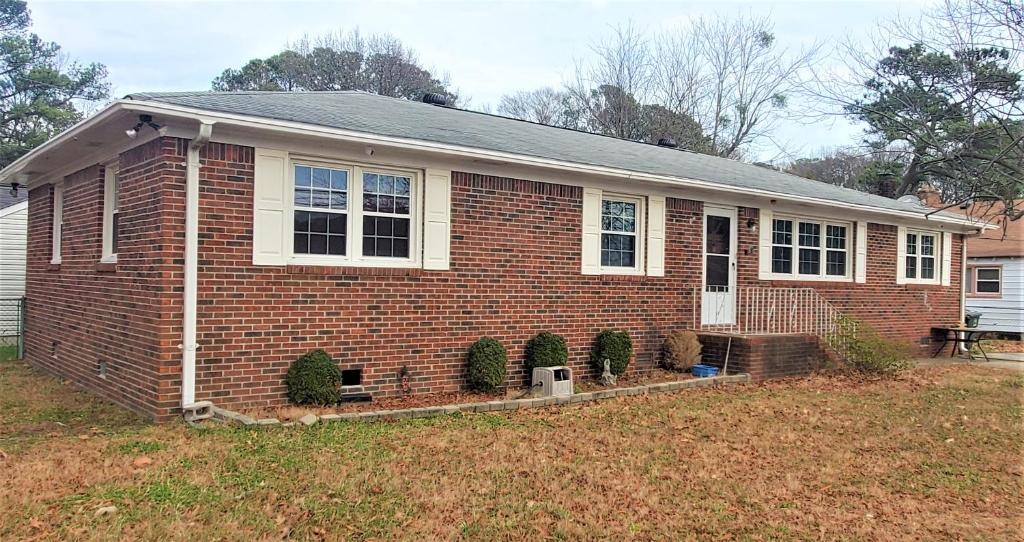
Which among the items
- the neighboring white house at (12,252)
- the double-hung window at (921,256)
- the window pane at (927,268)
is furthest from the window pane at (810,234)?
the neighboring white house at (12,252)

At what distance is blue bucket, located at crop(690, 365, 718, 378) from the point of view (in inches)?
400

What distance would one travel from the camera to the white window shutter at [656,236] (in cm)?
1051

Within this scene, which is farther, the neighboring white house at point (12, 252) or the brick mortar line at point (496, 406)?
the neighboring white house at point (12, 252)

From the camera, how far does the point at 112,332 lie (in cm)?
799

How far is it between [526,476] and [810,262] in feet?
31.5

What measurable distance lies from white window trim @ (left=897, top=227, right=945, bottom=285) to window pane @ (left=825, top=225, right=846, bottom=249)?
1.82 metres

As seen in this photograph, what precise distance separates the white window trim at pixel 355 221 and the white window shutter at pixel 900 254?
10918 mm

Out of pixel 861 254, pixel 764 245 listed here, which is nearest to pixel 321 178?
pixel 764 245

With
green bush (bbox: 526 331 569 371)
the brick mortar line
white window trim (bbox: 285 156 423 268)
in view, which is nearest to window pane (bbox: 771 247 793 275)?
the brick mortar line

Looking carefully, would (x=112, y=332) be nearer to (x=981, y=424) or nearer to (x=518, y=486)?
(x=518, y=486)

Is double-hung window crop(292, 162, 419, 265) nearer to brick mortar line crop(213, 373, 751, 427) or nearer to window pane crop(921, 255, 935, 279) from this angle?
brick mortar line crop(213, 373, 751, 427)

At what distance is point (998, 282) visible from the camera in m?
21.8

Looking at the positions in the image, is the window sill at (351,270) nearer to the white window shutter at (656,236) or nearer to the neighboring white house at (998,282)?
the white window shutter at (656,236)

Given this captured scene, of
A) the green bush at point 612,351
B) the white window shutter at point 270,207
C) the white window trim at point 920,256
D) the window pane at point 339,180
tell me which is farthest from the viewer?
the white window trim at point 920,256
